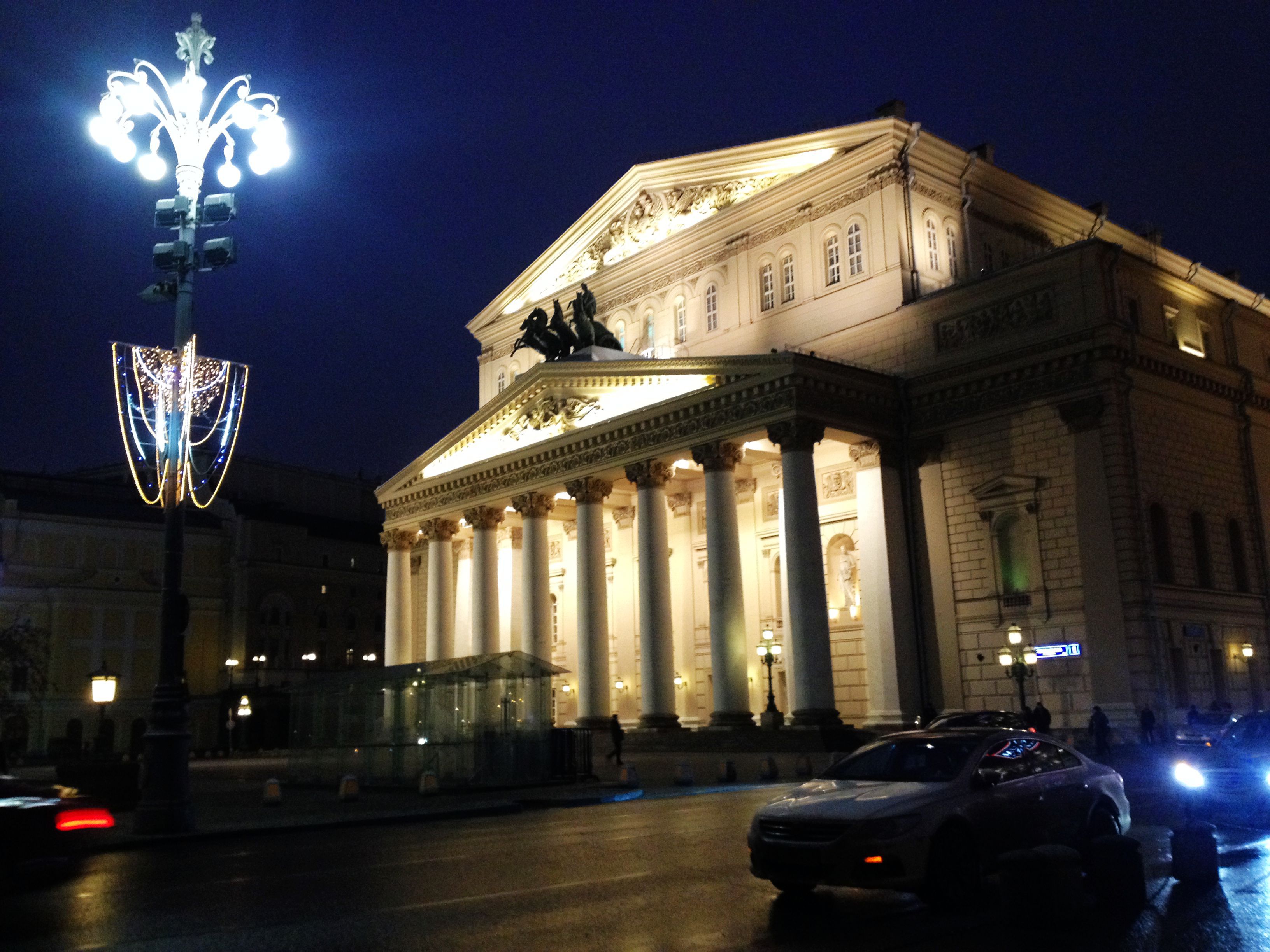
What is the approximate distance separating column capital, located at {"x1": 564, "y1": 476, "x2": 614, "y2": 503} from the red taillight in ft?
105

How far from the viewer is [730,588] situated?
37438 millimetres

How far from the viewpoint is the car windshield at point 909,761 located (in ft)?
36.8

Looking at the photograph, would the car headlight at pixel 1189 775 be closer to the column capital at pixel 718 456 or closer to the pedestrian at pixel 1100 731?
the pedestrian at pixel 1100 731

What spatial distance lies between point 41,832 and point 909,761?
27.5 feet

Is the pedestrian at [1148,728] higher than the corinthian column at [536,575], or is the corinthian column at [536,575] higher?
the corinthian column at [536,575]

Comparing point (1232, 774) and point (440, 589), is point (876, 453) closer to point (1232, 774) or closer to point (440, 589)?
point (440, 589)

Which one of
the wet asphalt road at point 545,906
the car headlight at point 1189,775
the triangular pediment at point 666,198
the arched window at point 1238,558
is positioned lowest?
the wet asphalt road at point 545,906

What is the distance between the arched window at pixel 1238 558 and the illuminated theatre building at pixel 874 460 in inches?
4.7

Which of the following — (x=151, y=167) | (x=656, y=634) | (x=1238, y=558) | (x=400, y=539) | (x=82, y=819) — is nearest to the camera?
(x=82, y=819)

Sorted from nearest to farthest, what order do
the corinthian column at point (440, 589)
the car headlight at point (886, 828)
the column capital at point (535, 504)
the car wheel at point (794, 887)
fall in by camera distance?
the car headlight at point (886, 828) < the car wheel at point (794, 887) < the column capital at point (535, 504) < the corinthian column at point (440, 589)

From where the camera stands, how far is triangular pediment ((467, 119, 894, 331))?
45906mm

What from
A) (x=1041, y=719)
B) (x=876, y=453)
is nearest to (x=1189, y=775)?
(x=1041, y=719)

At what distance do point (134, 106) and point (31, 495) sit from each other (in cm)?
6001

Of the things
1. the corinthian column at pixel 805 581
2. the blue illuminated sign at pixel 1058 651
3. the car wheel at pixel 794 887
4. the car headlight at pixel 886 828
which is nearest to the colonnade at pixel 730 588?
the corinthian column at pixel 805 581
